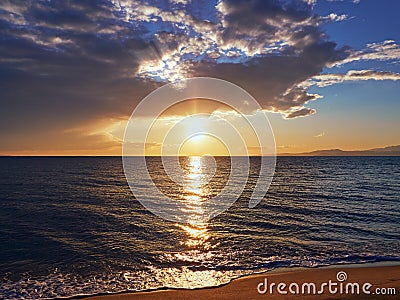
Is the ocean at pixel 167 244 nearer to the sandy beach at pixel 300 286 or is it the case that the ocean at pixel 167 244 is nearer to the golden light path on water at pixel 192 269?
the golden light path on water at pixel 192 269

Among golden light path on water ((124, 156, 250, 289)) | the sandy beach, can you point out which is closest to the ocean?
golden light path on water ((124, 156, 250, 289))

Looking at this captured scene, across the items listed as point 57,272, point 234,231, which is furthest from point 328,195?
point 57,272

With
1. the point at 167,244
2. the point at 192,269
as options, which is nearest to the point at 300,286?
the point at 192,269

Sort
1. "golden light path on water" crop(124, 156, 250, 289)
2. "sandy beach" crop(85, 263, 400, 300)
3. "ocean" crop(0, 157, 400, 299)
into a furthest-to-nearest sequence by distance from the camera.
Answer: "ocean" crop(0, 157, 400, 299) → "golden light path on water" crop(124, 156, 250, 289) → "sandy beach" crop(85, 263, 400, 300)

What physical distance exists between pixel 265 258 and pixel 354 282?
458 cm

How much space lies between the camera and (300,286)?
1178cm

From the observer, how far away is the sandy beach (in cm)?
1079

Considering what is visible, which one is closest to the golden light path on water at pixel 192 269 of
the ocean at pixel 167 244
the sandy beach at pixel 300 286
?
the ocean at pixel 167 244

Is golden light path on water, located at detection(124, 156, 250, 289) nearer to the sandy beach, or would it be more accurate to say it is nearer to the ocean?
the ocean

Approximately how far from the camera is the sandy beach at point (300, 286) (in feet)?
35.4

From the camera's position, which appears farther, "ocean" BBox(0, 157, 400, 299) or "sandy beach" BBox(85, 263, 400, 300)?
"ocean" BBox(0, 157, 400, 299)

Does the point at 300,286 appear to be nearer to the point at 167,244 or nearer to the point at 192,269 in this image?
the point at 192,269

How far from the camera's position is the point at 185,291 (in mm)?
11445

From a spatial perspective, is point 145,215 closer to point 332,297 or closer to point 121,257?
point 121,257
